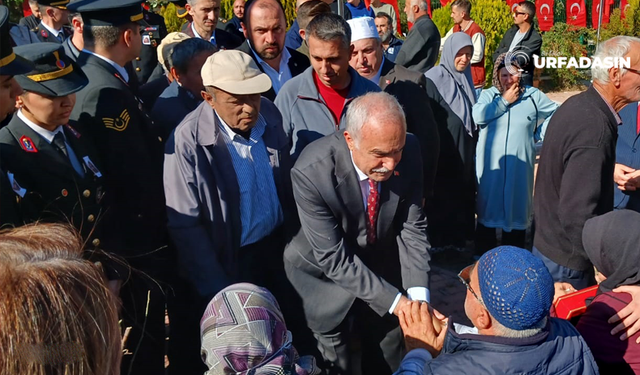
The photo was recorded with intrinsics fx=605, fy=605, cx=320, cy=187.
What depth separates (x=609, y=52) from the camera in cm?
362

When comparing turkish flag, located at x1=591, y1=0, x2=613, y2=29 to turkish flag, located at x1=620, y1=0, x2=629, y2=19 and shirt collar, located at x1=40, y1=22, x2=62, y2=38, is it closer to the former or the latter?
turkish flag, located at x1=620, y1=0, x2=629, y2=19

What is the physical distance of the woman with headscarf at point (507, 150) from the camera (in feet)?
17.5

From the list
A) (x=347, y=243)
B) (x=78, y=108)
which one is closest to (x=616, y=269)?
(x=347, y=243)

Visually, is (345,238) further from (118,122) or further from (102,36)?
(102,36)

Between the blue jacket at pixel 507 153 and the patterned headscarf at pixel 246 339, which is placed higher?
the patterned headscarf at pixel 246 339

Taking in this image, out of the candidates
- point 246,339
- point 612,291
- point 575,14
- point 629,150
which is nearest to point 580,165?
point 612,291

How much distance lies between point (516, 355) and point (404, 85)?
2.88 meters

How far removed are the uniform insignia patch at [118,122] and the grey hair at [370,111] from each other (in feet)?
4.09

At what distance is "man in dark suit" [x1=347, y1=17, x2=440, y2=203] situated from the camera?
15.1 ft


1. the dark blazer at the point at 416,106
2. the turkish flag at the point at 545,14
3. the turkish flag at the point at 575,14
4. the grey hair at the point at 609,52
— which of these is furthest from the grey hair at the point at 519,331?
the turkish flag at the point at 575,14

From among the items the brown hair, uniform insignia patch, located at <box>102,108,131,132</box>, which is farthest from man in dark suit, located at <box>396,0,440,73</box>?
the brown hair

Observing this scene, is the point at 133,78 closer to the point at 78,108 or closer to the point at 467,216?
the point at 78,108

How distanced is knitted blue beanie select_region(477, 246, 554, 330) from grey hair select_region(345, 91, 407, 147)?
41.8 inches

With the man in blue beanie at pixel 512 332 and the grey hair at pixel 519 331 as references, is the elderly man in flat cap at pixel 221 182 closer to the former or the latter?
the man in blue beanie at pixel 512 332
